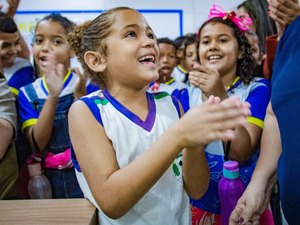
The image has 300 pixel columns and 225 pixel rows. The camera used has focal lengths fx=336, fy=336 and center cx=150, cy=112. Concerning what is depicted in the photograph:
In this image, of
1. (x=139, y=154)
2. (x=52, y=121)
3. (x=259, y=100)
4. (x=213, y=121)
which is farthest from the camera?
(x=52, y=121)

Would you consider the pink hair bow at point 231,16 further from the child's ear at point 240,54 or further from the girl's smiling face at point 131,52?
the girl's smiling face at point 131,52

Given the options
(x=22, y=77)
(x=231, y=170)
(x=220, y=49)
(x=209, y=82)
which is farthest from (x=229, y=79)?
(x=22, y=77)

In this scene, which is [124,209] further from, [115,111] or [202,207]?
[202,207]

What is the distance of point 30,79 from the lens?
5.75 ft

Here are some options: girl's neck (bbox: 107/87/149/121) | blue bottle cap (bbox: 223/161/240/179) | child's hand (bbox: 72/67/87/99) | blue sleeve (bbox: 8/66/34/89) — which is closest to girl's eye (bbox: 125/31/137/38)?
girl's neck (bbox: 107/87/149/121)

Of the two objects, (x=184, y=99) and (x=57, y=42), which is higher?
(x=57, y=42)

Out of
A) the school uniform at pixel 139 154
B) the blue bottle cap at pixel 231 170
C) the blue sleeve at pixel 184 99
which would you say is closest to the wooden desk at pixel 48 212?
the school uniform at pixel 139 154

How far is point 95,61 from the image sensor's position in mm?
951

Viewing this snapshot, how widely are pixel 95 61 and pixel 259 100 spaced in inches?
25.9

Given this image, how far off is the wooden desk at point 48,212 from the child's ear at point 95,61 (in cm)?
36

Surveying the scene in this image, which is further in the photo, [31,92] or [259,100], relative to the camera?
[31,92]

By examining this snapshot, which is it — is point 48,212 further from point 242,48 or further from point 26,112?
point 242,48

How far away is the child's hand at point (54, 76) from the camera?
1.46 metres

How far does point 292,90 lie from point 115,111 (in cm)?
43
